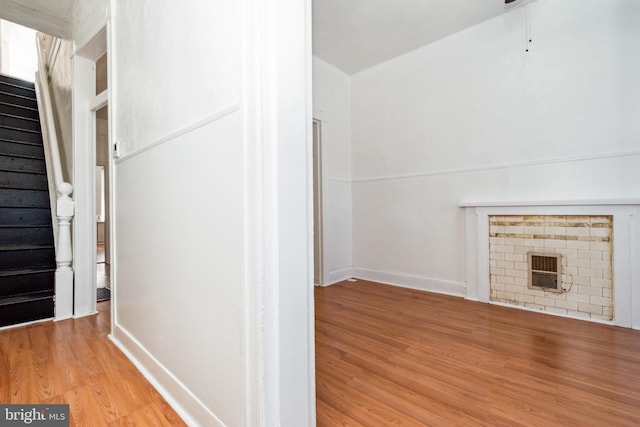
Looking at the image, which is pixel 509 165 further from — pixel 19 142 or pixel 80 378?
pixel 19 142

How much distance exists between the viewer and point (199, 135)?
3.89ft

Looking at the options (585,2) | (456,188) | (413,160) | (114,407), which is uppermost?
(585,2)

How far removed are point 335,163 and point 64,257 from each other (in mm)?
2900

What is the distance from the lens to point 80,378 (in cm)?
158

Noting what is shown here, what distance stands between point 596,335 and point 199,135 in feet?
9.36

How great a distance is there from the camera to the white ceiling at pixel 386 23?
2570mm

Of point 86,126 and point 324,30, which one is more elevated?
point 324,30

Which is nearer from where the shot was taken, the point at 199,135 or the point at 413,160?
the point at 199,135

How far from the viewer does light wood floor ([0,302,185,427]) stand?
130 cm

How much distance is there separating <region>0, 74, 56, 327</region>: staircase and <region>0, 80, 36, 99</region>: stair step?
0.38 m

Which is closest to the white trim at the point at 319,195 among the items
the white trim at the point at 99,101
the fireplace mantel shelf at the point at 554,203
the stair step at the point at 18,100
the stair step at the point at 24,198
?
the fireplace mantel shelf at the point at 554,203

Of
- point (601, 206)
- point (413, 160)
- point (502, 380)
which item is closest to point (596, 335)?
point (601, 206)

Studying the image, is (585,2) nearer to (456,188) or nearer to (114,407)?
(456,188)

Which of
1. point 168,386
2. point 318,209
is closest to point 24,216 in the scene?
point 168,386
